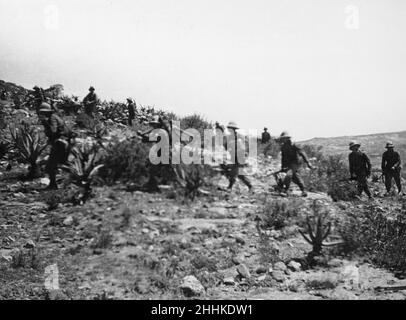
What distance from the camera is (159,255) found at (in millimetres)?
5578

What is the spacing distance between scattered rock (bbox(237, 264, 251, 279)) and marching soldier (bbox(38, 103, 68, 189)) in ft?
14.7

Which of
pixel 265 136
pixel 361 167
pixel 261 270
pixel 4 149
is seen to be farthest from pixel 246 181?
pixel 265 136

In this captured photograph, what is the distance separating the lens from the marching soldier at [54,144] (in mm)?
7910

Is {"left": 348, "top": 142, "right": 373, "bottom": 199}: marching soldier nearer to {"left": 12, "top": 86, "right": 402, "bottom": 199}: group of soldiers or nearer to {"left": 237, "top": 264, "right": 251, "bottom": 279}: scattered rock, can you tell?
{"left": 12, "top": 86, "right": 402, "bottom": 199}: group of soldiers

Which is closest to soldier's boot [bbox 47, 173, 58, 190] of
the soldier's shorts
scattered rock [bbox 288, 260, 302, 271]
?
the soldier's shorts

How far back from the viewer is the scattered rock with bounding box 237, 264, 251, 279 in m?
5.22

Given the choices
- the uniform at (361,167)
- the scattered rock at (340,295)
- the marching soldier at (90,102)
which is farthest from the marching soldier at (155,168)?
the marching soldier at (90,102)

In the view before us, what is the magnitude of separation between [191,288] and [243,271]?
0.87 metres

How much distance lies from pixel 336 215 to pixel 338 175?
3661 mm

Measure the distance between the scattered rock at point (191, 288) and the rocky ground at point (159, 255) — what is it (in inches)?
0.5

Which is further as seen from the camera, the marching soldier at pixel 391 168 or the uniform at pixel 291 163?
the marching soldier at pixel 391 168

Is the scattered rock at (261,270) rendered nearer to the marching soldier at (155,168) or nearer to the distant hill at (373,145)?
the marching soldier at (155,168)

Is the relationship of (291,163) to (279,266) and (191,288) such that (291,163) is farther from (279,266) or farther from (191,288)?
(191,288)
